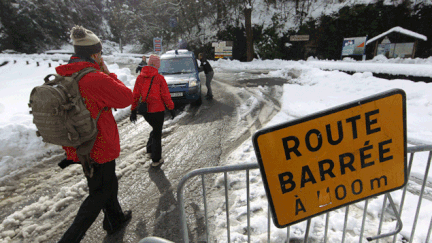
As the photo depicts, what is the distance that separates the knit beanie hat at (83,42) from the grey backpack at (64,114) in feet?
0.80

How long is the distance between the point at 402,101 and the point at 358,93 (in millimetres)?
8234

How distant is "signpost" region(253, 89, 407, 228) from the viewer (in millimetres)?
1348

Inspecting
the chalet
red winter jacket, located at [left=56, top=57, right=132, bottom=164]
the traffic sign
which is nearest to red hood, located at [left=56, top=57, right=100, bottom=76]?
red winter jacket, located at [left=56, top=57, right=132, bottom=164]

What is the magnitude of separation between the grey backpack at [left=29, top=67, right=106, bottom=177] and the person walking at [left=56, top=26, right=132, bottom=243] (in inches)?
3.6

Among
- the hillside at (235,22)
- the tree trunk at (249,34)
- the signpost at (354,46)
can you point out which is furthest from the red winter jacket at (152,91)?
the hillside at (235,22)

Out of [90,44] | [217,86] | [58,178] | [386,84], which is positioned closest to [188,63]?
[217,86]

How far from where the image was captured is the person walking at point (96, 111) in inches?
85.1

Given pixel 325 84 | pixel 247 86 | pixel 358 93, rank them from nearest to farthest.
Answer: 1. pixel 358 93
2. pixel 325 84
3. pixel 247 86

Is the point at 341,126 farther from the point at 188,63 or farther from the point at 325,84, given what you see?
the point at 325,84

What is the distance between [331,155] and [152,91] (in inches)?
127

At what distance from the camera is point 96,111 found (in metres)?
2.23

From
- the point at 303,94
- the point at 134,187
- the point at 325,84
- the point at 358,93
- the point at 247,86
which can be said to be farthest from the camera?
the point at 247,86

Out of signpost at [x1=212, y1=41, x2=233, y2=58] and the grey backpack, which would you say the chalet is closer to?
signpost at [x1=212, y1=41, x2=233, y2=58]

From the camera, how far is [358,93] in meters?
8.45
